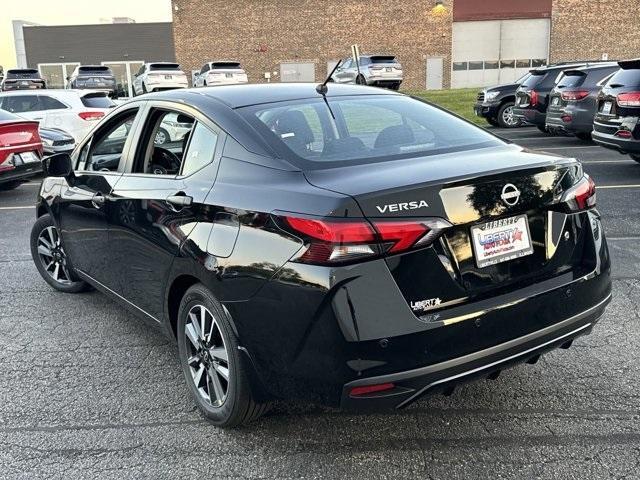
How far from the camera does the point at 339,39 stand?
138 feet

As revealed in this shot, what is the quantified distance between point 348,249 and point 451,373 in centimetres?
67

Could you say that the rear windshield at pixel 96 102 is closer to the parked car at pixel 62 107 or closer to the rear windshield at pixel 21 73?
the parked car at pixel 62 107

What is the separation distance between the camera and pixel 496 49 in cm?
4184

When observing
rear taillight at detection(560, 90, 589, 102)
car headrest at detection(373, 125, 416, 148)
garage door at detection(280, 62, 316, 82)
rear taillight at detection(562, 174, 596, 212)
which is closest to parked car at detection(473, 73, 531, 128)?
rear taillight at detection(560, 90, 589, 102)

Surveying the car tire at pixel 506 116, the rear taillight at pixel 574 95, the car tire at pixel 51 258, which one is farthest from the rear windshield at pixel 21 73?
the car tire at pixel 51 258

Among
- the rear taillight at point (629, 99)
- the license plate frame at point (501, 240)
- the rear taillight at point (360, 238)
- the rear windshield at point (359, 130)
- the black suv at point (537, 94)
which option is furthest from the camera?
the black suv at point (537, 94)

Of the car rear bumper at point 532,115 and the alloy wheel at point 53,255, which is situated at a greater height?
the car rear bumper at point 532,115

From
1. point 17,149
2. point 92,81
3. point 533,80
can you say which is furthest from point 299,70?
point 17,149

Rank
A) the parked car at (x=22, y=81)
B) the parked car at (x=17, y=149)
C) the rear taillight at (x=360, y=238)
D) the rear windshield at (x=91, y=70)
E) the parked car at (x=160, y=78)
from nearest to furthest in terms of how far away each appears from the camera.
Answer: the rear taillight at (x=360, y=238)
the parked car at (x=17, y=149)
the parked car at (x=160, y=78)
the parked car at (x=22, y=81)
the rear windshield at (x=91, y=70)

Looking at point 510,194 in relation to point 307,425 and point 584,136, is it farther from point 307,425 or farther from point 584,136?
point 584,136

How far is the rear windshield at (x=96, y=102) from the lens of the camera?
549 inches

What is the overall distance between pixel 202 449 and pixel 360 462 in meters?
0.76

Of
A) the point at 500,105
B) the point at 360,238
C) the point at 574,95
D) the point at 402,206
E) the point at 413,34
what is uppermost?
the point at 413,34

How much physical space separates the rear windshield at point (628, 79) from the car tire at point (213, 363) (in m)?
8.03
